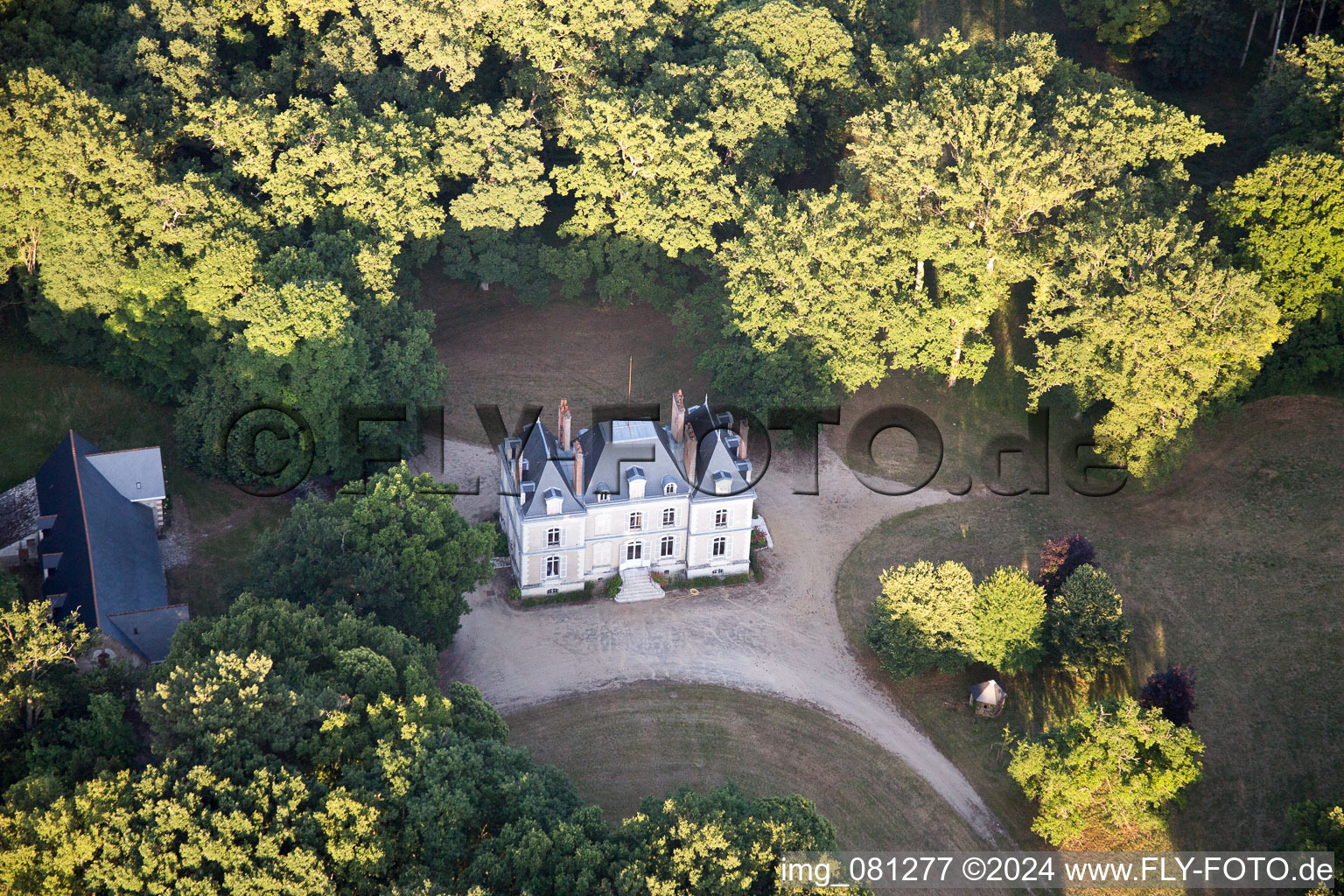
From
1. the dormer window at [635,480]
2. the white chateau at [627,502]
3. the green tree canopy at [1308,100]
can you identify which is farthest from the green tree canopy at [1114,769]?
the green tree canopy at [1308,100]

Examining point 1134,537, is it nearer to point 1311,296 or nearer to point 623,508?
point 1311,296

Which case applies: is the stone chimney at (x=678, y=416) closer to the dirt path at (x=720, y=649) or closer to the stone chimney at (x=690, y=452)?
the stone chimney at (x=690, y=452)

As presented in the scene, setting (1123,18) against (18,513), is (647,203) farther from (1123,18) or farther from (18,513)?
(1123,18)

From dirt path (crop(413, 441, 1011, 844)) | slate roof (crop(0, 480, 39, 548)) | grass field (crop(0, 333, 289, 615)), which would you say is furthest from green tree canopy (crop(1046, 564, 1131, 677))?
slate roof (crop(0, 480, 39, 548))

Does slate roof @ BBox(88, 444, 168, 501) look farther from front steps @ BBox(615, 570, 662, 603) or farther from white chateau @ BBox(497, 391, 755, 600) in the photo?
front steps @ BBox(615, 570, 662, 603)

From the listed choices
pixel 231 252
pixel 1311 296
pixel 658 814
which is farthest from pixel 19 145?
pixel 1311 296

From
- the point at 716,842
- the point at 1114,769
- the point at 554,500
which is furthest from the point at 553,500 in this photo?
the point at 1114,769
